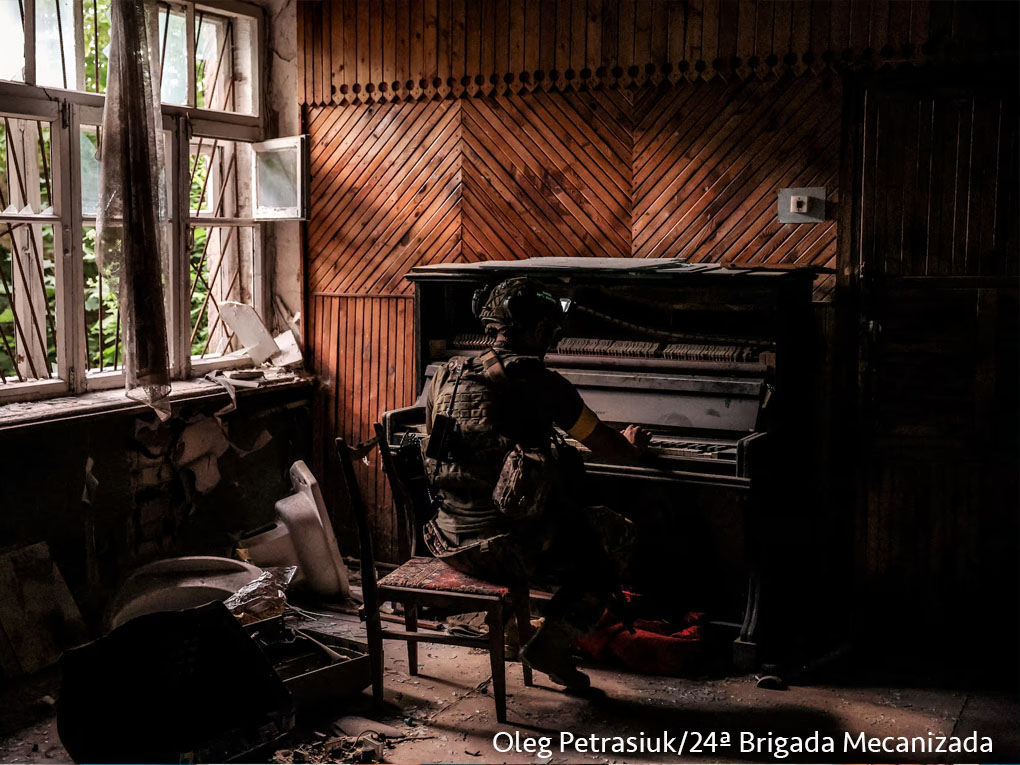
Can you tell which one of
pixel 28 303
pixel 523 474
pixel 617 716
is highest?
pixel 28 303

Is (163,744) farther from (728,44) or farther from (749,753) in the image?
(728,44)

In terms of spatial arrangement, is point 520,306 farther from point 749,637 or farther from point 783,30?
point 783,30

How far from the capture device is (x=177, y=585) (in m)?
4.47

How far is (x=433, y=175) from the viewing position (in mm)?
5395

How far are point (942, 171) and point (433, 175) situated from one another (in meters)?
2.45

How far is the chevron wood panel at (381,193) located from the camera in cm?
537

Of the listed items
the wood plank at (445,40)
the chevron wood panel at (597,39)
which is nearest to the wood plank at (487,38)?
the chevron wood panel at (597,39)

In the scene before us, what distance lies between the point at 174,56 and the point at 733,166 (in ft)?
9.45

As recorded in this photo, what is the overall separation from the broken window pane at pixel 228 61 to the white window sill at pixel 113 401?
1.49 meters

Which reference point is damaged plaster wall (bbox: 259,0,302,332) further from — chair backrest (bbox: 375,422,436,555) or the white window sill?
chair backrest (bbox: 375,422,436,555)

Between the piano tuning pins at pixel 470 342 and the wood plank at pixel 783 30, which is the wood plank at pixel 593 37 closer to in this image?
the wood plank at pixel 783 30

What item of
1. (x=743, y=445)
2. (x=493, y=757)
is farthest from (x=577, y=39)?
(x=493, y=757)

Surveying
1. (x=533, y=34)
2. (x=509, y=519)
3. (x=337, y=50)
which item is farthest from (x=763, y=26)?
(x=509, y=519)

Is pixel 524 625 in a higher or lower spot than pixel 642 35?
lower
